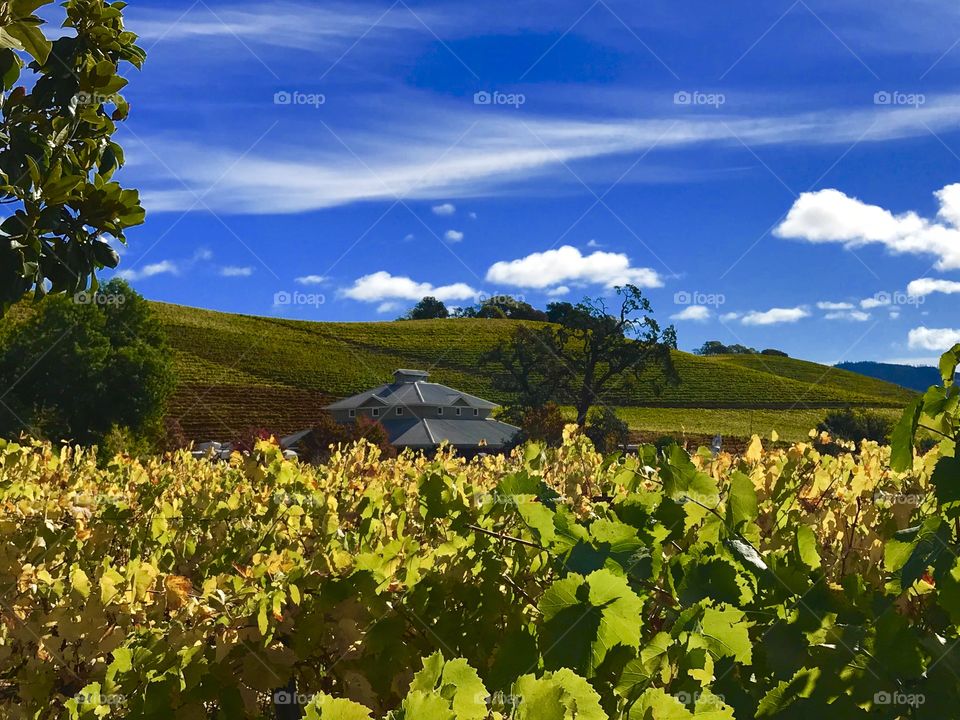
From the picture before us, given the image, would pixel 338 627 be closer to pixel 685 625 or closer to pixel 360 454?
pixel 685 625

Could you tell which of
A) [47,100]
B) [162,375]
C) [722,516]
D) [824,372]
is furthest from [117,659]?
[824,372]

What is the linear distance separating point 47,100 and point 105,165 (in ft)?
1.76

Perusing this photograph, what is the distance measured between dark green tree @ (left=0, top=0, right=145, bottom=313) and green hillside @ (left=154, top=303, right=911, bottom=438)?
6758cm

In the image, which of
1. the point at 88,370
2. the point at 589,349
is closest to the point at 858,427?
the point at 589,349

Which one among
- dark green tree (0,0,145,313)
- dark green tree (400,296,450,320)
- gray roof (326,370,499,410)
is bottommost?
dark green tree (0,0,145,313)

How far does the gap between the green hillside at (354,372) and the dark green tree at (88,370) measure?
933 inches

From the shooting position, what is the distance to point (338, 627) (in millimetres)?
2123

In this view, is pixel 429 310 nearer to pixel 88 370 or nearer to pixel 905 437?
pixel 88 370

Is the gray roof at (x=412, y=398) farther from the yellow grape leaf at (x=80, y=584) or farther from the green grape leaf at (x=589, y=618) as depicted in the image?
the green grape leaf at (x=589, y=618)

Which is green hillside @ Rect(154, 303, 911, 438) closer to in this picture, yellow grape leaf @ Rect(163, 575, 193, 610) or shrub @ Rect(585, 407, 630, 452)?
shrub @ Rect(585, 407, 630, 452)

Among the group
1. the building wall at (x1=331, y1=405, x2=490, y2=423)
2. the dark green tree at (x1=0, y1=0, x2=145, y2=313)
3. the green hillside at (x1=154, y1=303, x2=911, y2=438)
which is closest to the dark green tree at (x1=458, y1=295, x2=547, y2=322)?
the green hillside at (x1=154, y1=303, x2=911, y2=438)

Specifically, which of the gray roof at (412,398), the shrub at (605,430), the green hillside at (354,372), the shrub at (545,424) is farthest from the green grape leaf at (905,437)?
the green hillside at (354,372)

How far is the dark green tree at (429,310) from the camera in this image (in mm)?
133375

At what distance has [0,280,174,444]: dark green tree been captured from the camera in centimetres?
4372
